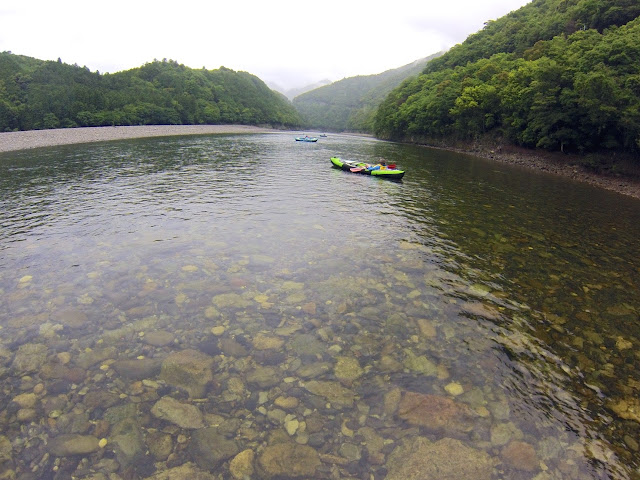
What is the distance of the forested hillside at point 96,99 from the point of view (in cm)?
9962

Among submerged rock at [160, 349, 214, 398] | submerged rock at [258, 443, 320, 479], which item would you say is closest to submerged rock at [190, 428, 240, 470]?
submerged rock at [258, 443, 320, 479]

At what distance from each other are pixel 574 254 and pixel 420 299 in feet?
35.3

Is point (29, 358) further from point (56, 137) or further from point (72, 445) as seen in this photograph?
point (56, 137)

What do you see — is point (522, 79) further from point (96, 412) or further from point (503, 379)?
point (96, 412)

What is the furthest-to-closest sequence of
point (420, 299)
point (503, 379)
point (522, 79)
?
point (522, 79) < point (420, 299) < point (503, 379)

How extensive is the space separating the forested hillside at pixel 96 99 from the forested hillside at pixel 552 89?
9488 cm

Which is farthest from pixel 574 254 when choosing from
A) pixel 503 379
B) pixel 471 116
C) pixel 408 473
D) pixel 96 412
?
pixel 471 116

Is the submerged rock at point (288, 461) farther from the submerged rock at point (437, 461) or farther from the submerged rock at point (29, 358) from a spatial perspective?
the submerged rock at point (29, 358)

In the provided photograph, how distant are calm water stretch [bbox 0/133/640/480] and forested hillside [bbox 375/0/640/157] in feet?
81.7

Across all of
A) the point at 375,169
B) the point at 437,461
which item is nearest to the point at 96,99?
the point at 375,169

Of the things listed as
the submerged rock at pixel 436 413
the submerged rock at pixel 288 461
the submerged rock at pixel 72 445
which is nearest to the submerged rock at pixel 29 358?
the submerged rock at pixel 72 445

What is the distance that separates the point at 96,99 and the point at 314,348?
5472 inches

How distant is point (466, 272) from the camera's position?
47.3ft

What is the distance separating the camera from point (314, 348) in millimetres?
9391
